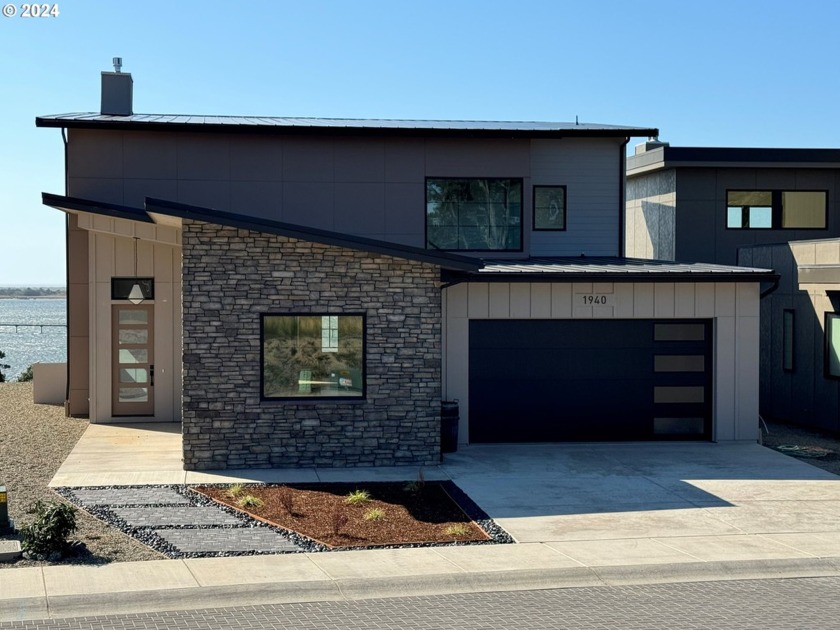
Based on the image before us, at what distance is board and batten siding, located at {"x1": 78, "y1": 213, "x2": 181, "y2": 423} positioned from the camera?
2145 cm

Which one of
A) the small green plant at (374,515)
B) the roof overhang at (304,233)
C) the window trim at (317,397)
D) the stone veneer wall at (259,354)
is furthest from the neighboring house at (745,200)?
the small green plant at (374,515)

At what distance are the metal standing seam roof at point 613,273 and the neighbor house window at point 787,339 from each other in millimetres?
3332

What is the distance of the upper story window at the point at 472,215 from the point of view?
22.2m

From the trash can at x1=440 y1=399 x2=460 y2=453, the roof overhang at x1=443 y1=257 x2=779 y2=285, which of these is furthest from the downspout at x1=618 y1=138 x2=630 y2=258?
the trash can at x1=440 y1=399 x2=460 y2=453

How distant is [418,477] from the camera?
16266mm

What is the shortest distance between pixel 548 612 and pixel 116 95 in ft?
55.6

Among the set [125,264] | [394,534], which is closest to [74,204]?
[125,264]

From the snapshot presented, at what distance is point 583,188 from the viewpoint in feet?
76.7

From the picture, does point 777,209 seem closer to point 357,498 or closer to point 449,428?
point 449,428

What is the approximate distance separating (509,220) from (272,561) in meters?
12.2

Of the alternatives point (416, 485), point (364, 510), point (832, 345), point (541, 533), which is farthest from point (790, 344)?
point (364, 510)

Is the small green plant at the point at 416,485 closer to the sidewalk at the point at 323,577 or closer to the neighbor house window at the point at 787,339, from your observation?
the sidewalk at the point at 323,577

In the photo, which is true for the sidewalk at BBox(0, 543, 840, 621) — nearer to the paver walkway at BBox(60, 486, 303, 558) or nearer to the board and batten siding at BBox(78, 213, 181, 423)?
the paver walkway at BBox(60, 486, 303, 558)

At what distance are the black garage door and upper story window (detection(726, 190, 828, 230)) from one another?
8608 mm
